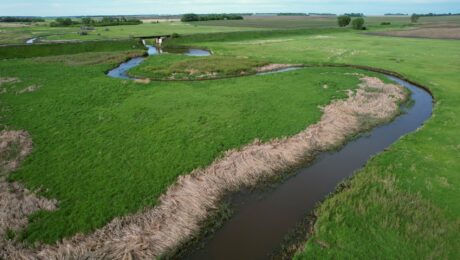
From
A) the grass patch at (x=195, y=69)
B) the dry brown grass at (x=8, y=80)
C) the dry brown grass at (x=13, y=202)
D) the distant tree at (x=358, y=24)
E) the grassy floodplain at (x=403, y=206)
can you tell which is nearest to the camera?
the grassy floodplain at (x=403, y=206)

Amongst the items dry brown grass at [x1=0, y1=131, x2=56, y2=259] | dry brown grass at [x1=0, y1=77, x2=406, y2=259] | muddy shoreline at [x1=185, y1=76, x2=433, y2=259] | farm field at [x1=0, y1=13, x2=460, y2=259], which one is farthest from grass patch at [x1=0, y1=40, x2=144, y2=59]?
muddy shoreline at [x1=185, y1=76, x2=433, y2=259]

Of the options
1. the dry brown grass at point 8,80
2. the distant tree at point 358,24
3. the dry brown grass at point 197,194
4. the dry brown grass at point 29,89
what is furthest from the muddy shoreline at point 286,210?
the distant tree at point 358,24

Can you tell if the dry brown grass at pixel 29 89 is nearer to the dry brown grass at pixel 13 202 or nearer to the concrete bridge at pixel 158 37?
the dry brown grass at pixel 13 202


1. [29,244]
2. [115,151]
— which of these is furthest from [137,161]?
[29,244]

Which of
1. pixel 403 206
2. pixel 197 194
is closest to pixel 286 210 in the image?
pixel 197 194

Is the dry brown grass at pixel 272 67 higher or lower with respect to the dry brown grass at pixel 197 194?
higher

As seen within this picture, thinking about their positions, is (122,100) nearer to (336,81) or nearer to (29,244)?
(29,244)

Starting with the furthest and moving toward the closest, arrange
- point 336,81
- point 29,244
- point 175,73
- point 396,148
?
point 175,73 < point 336,81 < point 396,148 < point 29,244
